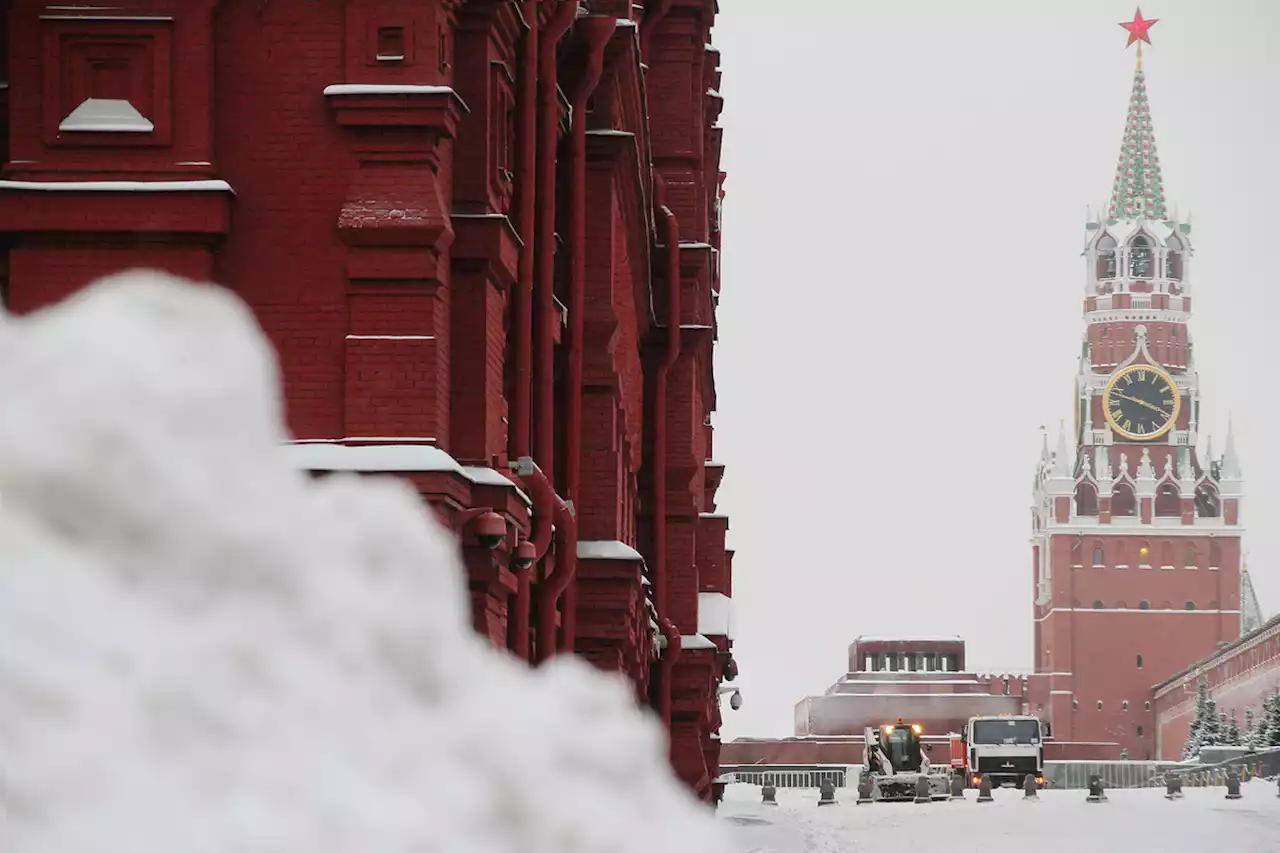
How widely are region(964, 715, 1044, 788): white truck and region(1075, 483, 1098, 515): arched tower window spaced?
88956 millimetres

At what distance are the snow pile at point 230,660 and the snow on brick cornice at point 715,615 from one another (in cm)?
1896

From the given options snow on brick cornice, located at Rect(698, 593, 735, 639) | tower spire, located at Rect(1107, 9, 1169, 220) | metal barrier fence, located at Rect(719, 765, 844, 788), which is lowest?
metal barrier fence, located at Rect(719, 765, 844, 788)

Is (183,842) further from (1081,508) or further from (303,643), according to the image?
(1081,508)

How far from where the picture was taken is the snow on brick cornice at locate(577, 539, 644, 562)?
17109mm

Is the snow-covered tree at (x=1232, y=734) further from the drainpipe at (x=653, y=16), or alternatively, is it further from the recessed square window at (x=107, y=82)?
the recessed square window at (x=107, y=82)

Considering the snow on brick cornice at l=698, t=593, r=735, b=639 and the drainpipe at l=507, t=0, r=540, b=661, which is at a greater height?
the drainpipe at l=507, t=0, r=540, b=661

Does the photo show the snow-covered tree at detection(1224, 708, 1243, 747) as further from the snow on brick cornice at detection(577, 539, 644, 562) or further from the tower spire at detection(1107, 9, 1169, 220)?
the snow on brick cornice at detection(577, 539, 644, 562)

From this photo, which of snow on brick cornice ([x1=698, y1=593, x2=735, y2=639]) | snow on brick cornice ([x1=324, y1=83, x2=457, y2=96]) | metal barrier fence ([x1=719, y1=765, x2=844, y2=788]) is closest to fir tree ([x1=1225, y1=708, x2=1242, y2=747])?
metal barrier fence ([x1=719, y1=765, x2=844, y2=788])

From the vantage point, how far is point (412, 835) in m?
7.69

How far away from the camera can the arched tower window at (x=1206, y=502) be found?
156m

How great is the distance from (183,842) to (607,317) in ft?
35.2

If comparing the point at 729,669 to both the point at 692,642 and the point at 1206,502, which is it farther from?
the point at 1206,502

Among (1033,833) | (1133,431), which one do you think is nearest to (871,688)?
(1133,431)

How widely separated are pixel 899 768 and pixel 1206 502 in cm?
10208
